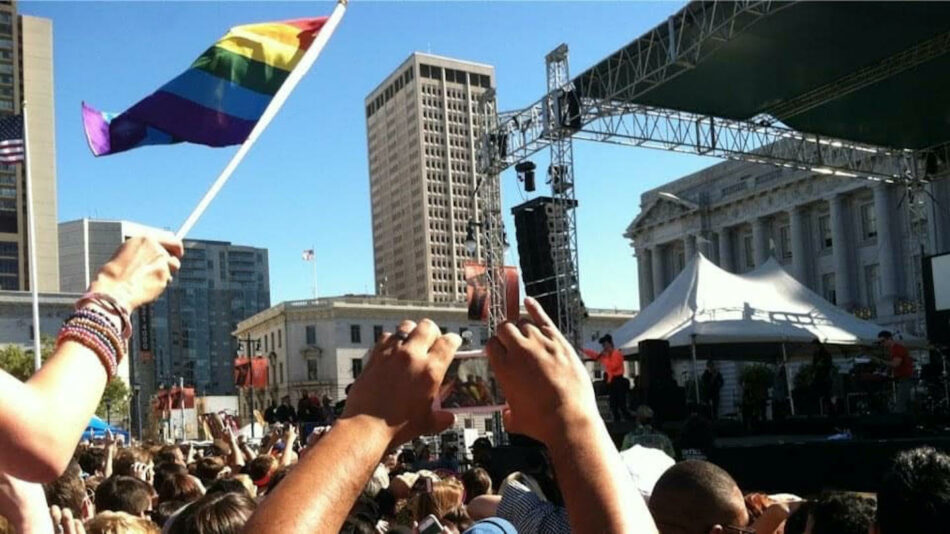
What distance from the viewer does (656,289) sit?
7388 centimetres

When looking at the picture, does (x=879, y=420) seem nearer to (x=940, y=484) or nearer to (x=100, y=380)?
(x=940, y=484)

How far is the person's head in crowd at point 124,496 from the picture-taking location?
4.75 m

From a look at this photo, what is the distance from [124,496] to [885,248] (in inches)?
2217

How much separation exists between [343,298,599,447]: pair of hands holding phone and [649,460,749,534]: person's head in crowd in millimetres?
1354

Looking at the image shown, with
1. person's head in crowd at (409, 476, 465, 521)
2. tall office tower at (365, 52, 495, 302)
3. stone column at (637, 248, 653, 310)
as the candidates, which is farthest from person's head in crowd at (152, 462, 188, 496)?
tall office tower at (365, 52, 495, 302)

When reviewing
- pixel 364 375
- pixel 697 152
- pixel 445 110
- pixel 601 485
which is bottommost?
pixel 601 485

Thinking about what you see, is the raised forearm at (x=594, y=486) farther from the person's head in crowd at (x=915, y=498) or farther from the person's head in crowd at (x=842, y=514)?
the person's head in crowd at (x=842, y=514)

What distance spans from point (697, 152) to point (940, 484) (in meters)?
19.7

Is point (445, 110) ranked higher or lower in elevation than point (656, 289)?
higher

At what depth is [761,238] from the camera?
64188mm

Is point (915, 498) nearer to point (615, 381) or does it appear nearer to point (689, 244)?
point (615, 381)

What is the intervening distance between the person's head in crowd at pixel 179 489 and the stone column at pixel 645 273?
70591mm

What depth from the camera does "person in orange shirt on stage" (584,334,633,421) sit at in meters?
18.8

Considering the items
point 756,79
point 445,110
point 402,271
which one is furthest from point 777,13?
point 402,271
